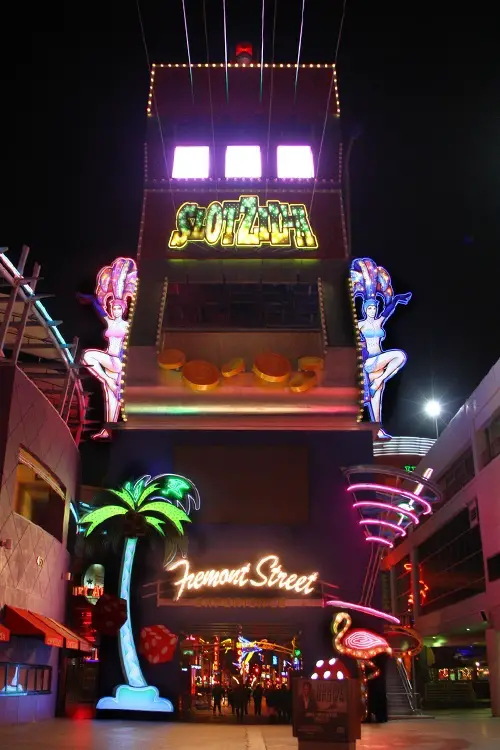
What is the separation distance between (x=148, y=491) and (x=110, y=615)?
4.05 m

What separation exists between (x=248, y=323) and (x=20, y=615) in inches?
561

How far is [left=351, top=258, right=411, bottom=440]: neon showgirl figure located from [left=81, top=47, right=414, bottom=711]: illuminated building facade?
1264 millimetres

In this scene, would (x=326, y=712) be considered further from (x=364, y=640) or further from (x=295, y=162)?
(x=295, y=162)

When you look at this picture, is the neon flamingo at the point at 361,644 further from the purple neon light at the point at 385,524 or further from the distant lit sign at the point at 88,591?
the distant lit sign at the point at 88,591

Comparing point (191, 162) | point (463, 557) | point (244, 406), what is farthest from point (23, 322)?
point (463, 557)

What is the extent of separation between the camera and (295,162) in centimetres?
3344

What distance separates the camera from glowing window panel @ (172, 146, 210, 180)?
109 feet

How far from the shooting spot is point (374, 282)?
3159cm

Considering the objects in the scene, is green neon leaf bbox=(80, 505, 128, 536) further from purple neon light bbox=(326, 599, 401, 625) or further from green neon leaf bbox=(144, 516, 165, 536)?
purple neon light bbox=(326, 599, 401, 625)

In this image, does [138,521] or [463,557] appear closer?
[138,521]

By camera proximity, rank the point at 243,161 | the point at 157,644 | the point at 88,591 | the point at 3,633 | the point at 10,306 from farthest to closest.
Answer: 1. the point at 243,161
2. the point at 88,591
3. the point at 157,644
4. the point at 10,306
5. the point at 3,633

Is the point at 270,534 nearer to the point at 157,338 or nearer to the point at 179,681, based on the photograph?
the point at 179,681

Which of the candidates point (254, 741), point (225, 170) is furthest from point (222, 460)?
point (225, 170)

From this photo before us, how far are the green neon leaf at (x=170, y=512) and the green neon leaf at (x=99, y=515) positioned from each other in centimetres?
97
